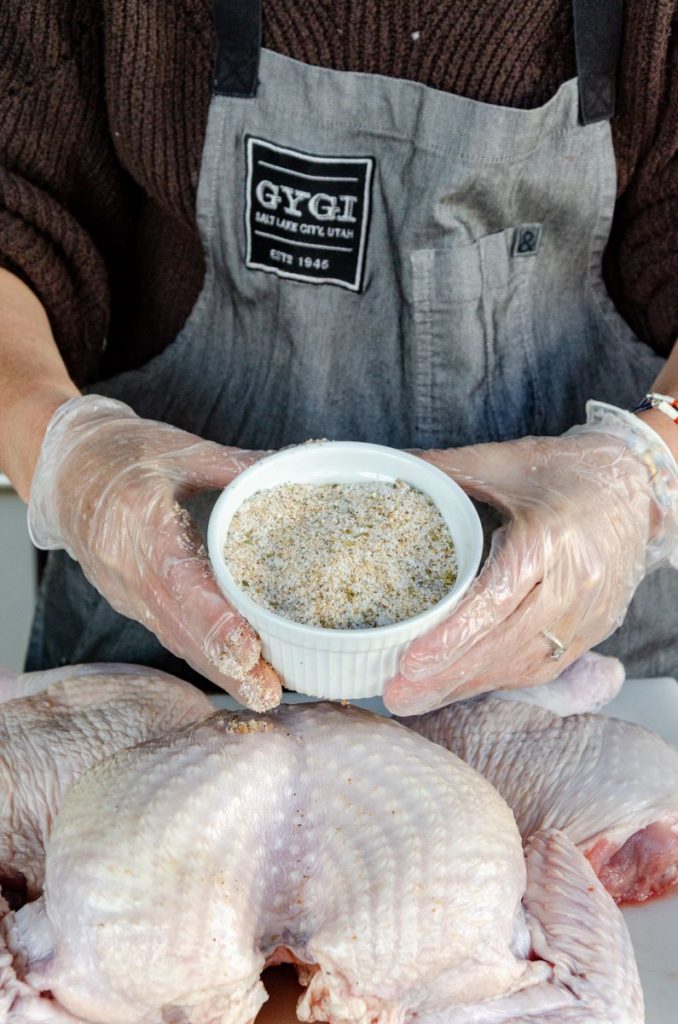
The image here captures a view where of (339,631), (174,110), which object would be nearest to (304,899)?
(339,631)

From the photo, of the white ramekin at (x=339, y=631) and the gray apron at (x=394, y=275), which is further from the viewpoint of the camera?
the gray apron at (x=394, y=275)

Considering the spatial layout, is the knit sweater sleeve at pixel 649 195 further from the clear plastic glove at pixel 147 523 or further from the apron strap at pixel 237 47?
the clear plastic glove at pixel 147 523

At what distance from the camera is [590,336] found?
47.9 inches

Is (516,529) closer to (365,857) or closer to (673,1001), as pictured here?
(365,857)

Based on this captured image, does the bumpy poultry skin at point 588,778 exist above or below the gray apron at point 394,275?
below

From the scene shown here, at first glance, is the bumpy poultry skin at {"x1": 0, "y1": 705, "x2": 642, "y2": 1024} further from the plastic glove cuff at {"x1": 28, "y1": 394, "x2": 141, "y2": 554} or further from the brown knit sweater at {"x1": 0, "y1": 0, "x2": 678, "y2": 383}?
the brown knit sweater at {"x1": 0, "y1": 0, "x2": 678, "y2": 383}

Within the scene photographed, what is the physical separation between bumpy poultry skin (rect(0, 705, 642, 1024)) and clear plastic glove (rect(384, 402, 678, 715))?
0.09 meters

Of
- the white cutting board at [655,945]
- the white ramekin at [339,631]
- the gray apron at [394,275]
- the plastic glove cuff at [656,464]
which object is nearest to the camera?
the white ramekin at [339,631]

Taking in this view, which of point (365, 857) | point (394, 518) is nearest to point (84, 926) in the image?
point (365, 857)

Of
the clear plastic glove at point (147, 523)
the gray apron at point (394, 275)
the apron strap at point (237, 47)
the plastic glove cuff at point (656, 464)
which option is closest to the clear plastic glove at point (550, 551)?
the plastic glove cuff at point (656, 464)

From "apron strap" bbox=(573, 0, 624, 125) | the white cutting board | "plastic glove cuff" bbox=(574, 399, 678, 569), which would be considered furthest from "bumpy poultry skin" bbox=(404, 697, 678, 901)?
"apron strap" bbox=(573, 0, 624, 125)

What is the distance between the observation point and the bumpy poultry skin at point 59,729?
856mm

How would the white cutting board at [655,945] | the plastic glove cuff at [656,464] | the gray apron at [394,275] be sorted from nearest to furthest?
the white cutting board at [655,945]
the plastic glove cuff at [656,464]
the gray apron at [394,275]

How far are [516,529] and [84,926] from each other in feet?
1.45
